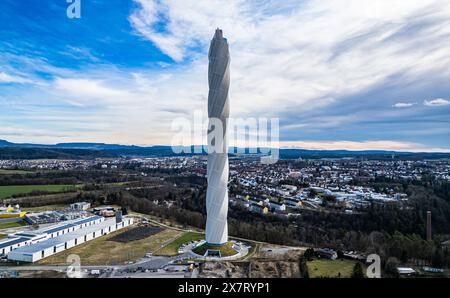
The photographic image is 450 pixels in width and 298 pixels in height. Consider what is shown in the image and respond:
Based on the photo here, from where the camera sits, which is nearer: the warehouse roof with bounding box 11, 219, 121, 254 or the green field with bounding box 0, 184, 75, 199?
the warehouse roof with bounding box 11, 219, 121, 254

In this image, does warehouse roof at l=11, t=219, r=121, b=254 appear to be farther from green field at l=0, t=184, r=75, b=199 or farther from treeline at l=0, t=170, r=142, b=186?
treeline at l=0, t=170, r=142, b=186

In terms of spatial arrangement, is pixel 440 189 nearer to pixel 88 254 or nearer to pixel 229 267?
pixel 229 267

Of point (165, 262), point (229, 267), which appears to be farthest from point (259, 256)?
point (165, 262)

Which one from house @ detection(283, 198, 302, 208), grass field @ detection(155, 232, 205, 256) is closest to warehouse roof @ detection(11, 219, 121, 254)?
grass field @ detection(155, 232, 205, 256)

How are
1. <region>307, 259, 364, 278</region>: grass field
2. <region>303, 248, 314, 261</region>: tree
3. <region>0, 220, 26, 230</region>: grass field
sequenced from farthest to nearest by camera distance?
<region>0, 220, 26, 230</region>: grass field, <region>303, 248, 314, 261</region>: tree, <region>307, 259, 364, 278</region>: grass field

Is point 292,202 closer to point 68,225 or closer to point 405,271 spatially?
point 405,271

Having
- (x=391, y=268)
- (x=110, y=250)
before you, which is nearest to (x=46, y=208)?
(x=110, y=250)

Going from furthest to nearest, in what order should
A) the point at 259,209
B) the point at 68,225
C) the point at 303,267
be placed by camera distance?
the point at 259,209
the point at 68,225
the point at 303,267
